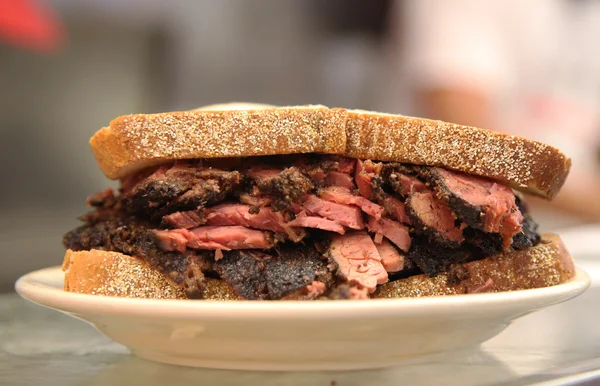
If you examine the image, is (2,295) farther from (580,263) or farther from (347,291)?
(580,263)

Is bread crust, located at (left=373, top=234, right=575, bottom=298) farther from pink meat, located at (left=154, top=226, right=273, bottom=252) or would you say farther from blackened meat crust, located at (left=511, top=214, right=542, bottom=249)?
pink meat, located at (left=154, top=226, right=273, bottom=252)

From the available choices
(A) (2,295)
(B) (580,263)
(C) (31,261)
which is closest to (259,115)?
(A) (2,295)

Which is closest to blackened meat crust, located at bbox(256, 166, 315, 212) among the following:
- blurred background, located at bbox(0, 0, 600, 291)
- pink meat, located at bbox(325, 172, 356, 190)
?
pink meat, located at bbox(325, 172, 356, 190)

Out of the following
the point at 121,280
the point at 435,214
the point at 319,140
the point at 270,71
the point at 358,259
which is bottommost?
the point at 270,71

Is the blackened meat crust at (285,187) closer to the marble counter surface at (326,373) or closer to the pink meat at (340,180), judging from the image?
the pink meat at (340,180)

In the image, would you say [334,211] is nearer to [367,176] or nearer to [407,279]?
[367,176]

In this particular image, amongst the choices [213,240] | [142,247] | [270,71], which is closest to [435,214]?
[213,240]

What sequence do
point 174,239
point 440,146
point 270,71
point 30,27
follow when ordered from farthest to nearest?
point 270,71, point 30,27, point 440,146, point 174,239
